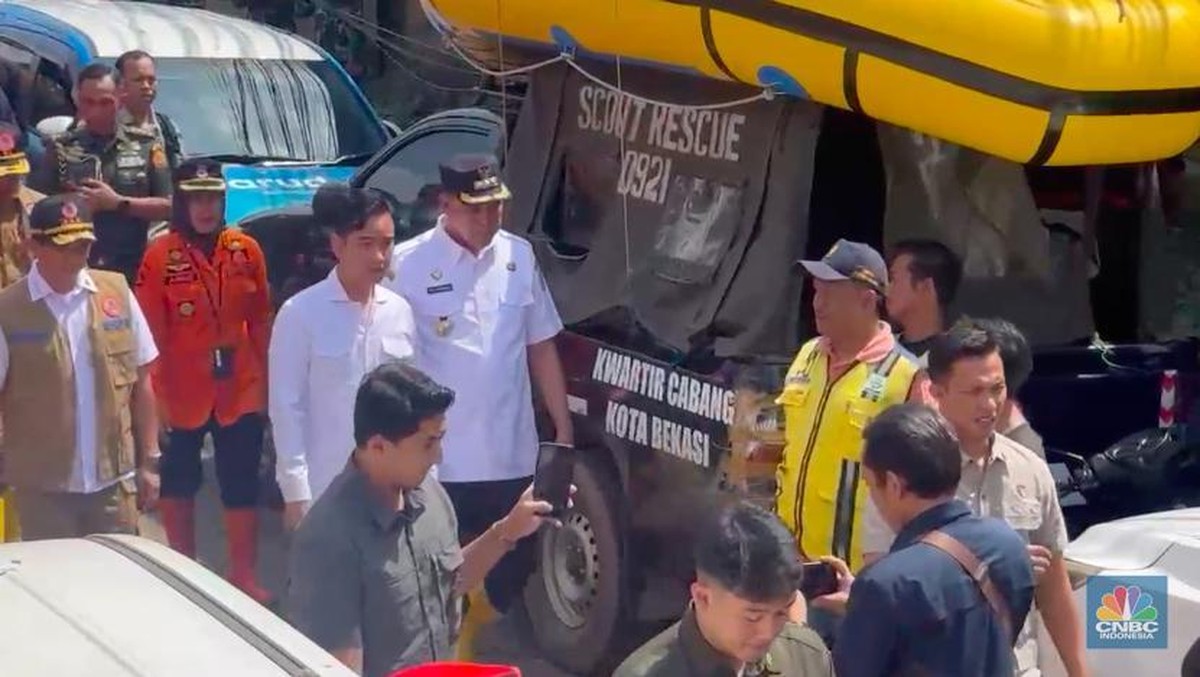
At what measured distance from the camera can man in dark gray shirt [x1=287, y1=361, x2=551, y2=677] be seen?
12.8 feet

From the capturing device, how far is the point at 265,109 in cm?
1095

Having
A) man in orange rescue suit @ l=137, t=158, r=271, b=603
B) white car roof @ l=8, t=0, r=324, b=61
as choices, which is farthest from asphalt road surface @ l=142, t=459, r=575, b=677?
white car roof @ l=8, t=0, r=324, b=61

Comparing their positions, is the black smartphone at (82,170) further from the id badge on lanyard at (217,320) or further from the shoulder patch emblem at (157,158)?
the id badge on lanyard at (217,320)

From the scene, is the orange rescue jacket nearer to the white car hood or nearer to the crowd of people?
the crowd of people

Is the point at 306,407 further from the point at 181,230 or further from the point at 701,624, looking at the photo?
the point at 701,624

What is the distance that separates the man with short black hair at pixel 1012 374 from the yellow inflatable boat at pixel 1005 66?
539 mm

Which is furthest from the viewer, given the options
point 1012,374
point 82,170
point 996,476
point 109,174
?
point 109,174

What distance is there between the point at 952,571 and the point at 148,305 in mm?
3686

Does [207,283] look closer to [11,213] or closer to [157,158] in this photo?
[11,213]

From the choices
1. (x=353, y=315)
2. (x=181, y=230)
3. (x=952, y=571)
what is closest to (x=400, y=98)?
(x=181, y=230)

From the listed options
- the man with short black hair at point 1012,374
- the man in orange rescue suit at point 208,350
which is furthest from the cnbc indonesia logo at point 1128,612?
the man in orange rescue suit at point 208,350

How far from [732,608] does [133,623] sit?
1.00 m

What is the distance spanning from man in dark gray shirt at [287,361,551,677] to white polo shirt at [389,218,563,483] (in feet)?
5.43

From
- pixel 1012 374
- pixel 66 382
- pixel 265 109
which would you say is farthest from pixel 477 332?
pixel 265 109
